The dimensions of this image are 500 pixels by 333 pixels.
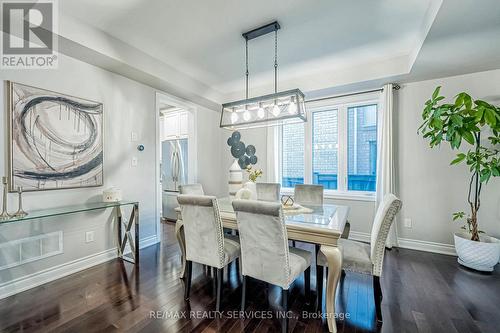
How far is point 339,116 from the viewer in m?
3.84

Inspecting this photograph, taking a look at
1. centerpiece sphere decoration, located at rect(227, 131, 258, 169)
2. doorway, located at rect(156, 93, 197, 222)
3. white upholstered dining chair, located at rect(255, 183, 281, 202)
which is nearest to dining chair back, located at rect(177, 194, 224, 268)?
white upholstered dining chair, located at rect(255, 183, 281, 202)

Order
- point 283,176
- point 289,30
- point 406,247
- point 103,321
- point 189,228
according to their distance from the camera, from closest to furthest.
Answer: point 103,321 → point 189,228 → point 289,30 → point 406,247 → point 283,176

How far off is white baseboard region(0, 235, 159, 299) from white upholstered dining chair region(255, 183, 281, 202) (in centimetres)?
212

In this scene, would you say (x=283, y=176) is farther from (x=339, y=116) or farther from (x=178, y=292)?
(x=178, y=292)

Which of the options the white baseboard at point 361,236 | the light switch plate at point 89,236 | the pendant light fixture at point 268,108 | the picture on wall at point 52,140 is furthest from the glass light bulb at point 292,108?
the light switch plate at point 89,236

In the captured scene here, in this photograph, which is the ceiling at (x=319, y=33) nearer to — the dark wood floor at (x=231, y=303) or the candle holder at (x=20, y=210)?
the candle holder at (x=20, y=210)

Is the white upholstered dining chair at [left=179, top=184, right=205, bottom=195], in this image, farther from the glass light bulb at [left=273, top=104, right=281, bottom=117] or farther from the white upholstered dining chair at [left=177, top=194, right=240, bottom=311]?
the glass light bulb at [left=273, top=104, right=281, bottom=117]

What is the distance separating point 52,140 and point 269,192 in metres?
2.61

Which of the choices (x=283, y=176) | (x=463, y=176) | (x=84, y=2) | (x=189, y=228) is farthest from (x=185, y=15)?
(x=463, y=176)

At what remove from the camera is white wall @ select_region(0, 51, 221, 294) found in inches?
86.9

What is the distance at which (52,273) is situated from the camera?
7.79ft

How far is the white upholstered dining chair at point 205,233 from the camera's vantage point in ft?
6.06

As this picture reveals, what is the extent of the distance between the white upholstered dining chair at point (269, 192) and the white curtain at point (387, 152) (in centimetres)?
161

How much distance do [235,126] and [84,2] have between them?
1.83 metres
